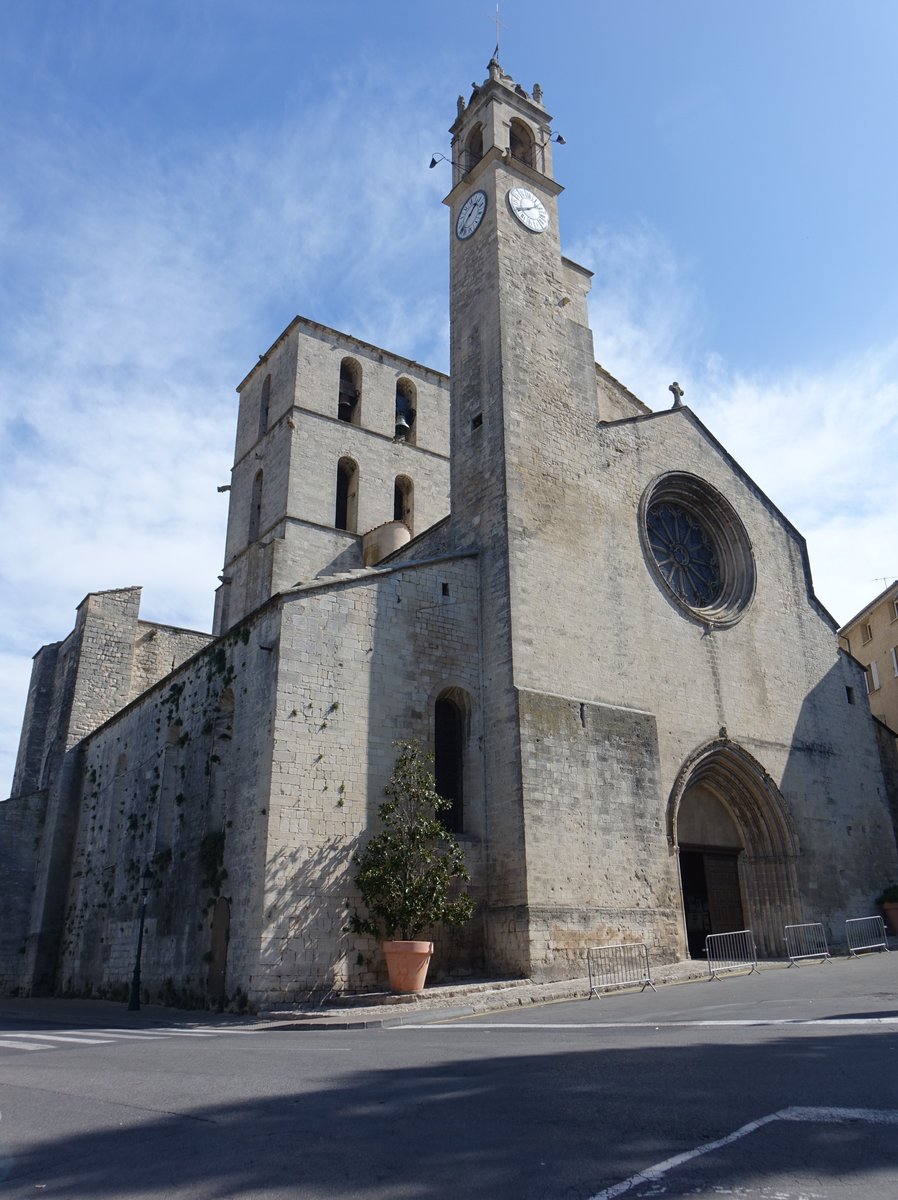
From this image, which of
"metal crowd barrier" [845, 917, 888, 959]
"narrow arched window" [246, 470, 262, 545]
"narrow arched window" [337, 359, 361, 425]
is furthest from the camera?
"narrow arched window" [337, 359, 361, 425]

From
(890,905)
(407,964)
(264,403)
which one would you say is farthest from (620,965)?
(264,403)

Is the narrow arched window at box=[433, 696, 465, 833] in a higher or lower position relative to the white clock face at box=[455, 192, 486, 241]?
lower

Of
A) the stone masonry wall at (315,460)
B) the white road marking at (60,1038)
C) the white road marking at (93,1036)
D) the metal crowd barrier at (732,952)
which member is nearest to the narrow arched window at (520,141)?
the stone masonry wall at (315,460)

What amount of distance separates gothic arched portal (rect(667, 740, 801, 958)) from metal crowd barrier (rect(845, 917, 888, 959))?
5.25ft

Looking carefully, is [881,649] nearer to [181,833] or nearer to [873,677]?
[873,677]

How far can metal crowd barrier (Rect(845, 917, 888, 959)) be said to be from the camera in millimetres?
18438

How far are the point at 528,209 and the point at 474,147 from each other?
2.70 m

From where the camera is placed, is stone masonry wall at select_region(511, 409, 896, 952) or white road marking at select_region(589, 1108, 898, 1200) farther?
stone masonry wall at select_region(511, 409, 896, 952)

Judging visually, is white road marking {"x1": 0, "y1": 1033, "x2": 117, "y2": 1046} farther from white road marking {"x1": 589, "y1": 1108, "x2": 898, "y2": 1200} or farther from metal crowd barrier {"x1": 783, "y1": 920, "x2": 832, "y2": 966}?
metal crowd barrier {"x1": 783, "y1": 920, "x2": 832, "y2": 966}

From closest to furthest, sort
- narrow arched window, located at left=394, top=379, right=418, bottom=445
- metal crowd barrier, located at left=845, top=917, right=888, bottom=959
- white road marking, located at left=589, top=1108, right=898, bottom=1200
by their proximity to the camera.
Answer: white road marking, located at left=589, top=1108, right=898, bottom=1200
metal crowd barrier, located at left=845, top=917, right=888, bottom=959
narrow arched window, located at left=394, top=379, right=418, bottom=445

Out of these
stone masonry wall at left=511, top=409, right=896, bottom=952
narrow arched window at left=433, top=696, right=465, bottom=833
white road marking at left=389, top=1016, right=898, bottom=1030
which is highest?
stone masonry wall at left=511, top=409, right=896, bottom=952

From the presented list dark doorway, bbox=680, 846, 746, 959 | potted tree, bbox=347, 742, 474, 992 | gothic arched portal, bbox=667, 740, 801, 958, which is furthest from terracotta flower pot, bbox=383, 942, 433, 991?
dark doorway, bbox=680, 846, 746, 959

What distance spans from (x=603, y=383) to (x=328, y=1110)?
67.9ft

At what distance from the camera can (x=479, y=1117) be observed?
440 centimetres
